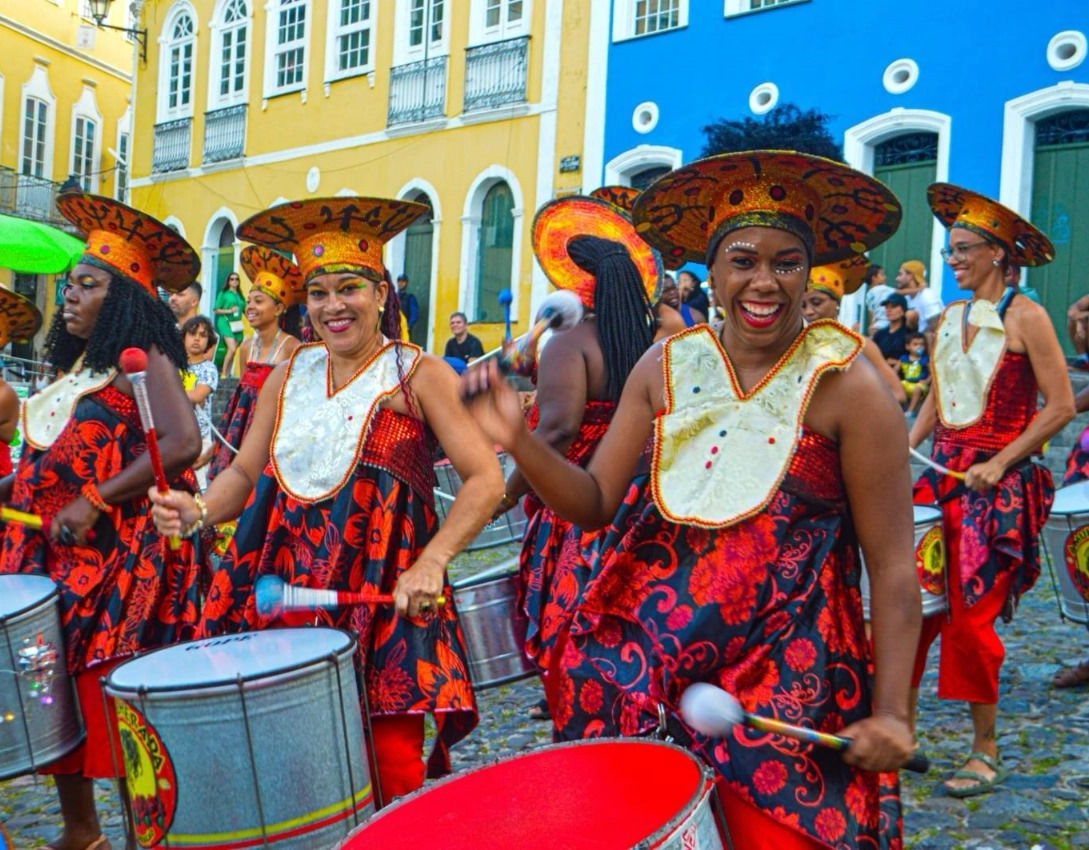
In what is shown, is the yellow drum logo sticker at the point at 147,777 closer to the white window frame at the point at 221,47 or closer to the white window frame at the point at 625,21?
the white window frame at the point at 625,21

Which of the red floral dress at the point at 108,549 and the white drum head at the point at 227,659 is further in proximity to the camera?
the red floral dress at the point at 108,549

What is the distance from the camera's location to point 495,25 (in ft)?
72.9

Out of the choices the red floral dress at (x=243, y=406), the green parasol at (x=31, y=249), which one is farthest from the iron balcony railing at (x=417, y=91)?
Result: the red floral dress at (x=243, y=406)

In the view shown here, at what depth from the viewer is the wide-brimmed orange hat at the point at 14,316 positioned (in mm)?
6262

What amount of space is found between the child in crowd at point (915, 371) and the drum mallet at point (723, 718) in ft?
34.0

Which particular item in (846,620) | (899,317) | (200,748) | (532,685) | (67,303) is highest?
(899,317)

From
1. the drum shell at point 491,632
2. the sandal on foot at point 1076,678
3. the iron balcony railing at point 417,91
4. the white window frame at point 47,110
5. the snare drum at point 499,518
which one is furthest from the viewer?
the white window frame at point 47,110

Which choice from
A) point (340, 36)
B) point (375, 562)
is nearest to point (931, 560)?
point (375, 562)

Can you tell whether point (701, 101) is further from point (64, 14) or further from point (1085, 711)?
point (64, 14)

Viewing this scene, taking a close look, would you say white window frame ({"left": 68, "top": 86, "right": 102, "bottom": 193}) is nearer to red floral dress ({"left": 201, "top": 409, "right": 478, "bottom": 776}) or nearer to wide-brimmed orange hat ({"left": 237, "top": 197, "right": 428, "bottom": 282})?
wide-brimmed orange hat ({"left": 237, "top": 197, "right": 428, "bottom": 282})

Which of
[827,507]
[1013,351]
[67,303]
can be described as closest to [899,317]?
[1013,351]

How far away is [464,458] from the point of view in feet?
12.3

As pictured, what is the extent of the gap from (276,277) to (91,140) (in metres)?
32.2

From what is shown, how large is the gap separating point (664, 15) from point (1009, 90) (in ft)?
19.2
